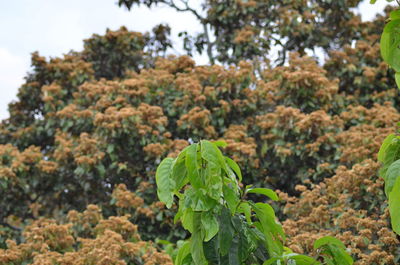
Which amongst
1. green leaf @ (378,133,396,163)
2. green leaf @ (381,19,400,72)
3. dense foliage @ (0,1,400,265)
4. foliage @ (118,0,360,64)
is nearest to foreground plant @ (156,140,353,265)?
green leaf @ (378,133,396,163)

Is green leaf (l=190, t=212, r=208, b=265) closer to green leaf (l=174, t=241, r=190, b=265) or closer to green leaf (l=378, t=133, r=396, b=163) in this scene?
green leaf (l=174, t=241, r=190, b=265)

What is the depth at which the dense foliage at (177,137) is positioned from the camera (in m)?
4.96

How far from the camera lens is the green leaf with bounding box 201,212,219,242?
2049mm

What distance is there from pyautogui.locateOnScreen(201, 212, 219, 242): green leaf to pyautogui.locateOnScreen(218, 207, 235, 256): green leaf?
27 mm

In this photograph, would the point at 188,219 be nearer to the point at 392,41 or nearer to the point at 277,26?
the point at 392,41

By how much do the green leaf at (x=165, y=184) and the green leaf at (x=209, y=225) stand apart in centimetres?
13

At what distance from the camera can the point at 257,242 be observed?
7.29 ft

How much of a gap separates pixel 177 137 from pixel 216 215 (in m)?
4.78

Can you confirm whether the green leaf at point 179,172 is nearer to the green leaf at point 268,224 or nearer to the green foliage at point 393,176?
the green leaf at point 268,224

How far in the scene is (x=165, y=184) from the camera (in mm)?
2107

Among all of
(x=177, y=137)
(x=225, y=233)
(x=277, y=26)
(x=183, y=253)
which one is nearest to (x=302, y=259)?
(x=225, y=233)

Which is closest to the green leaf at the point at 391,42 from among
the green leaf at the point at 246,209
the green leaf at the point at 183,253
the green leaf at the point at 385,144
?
the green leaf at the point at 385,144

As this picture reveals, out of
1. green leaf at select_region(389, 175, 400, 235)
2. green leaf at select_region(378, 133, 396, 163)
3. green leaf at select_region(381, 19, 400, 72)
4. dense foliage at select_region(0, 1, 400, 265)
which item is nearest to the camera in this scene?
green leaf at select_region(389, 175, 400, 235)

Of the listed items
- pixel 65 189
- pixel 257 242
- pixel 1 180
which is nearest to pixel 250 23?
pixel 65 189
